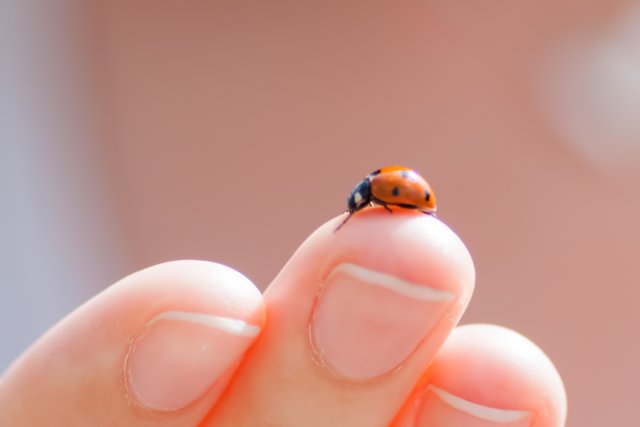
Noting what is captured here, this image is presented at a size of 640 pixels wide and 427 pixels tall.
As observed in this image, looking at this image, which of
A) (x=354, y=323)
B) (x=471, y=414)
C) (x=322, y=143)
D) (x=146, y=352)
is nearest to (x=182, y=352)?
(x=146, y=352)

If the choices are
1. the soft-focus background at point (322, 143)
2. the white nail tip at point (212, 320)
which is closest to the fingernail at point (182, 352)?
the white nail tip at point (212, 320)

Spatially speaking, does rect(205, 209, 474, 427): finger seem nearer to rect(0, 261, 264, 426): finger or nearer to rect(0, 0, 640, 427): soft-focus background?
rect(0, 261, 264, 426): finger

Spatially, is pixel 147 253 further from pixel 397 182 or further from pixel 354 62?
pixel 397 182

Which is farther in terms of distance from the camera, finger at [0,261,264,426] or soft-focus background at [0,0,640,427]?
soft-focus background at [0,0,640,427]

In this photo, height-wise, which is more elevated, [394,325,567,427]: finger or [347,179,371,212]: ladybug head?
[347,179,371,212]: ladybug head

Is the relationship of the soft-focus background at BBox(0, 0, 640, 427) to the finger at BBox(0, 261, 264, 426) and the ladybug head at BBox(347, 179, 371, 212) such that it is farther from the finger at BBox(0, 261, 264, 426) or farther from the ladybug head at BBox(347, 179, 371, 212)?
the ladybug head at BBox(347, 179, 371, 212)

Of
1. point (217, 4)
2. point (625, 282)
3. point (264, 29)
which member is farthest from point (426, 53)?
point (625, 282)

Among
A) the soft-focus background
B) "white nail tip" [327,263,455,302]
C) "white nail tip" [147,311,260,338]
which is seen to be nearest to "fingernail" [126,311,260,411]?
"white nail tip" [147,311,260,338]

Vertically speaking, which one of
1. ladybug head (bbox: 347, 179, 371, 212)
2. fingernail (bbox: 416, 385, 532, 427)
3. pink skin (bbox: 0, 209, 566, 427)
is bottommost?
fingernail (bbox: 416, 385, 532, 427)

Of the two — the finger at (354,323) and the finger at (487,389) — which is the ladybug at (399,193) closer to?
the finger at (354,323)
